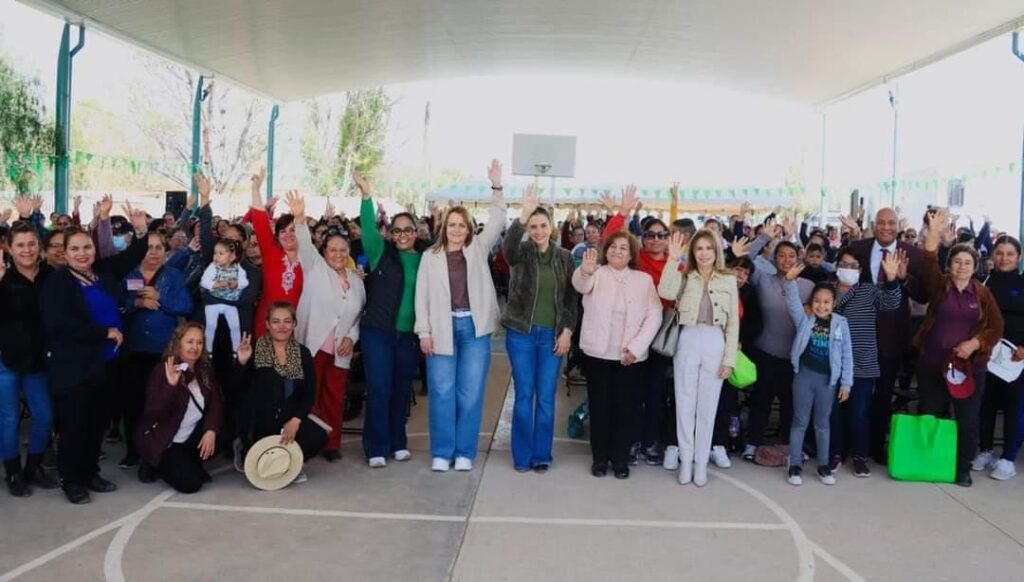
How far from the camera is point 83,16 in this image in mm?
10445

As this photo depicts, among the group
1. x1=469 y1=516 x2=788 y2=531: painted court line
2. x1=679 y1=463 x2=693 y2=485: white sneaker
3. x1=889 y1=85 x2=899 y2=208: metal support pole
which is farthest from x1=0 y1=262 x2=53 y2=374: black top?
x1=889 y1=85 x2=899 y2=208: metal support pole

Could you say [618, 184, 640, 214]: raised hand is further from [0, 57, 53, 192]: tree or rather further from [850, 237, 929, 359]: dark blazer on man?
[0, 57, 53, 192]: tree

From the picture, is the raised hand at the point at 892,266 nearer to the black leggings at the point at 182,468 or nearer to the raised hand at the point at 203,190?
the raised hand at the point at 203,190

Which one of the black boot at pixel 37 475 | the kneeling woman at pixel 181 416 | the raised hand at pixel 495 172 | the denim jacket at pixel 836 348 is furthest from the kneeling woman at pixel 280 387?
the denim jacket at pixel 836 348

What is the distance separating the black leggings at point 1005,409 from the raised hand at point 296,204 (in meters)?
4.64

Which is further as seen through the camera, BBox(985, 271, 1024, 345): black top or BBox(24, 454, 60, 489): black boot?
BBox(985, 271, 1024, 345): black top

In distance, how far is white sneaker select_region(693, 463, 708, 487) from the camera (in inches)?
195

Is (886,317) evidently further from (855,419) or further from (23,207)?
(23,207)

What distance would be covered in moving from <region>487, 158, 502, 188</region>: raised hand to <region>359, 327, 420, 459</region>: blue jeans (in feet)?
3.70

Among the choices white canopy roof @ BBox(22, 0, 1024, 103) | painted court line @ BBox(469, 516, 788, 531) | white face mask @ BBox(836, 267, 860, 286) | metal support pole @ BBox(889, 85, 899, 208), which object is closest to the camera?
painted court line @ BBox(469, 516, 788, 531)

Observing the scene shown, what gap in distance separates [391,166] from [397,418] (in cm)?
3314

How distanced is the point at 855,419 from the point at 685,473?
1227 millimetres

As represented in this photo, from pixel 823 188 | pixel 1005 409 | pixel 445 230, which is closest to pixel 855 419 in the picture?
pixel 1005 409

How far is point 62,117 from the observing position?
→ 10.1 m
